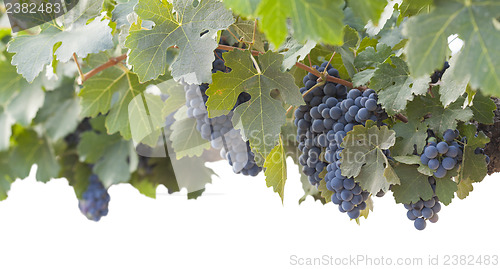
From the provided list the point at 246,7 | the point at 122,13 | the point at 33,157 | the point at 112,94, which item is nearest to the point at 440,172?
the point at 246,7

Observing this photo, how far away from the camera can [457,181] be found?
62 cm

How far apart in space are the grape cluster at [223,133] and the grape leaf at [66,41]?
168mm

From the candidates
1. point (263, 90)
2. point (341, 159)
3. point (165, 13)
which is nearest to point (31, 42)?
point (165, 13)

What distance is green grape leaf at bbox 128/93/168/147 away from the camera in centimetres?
85

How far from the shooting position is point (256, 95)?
24.0 inches

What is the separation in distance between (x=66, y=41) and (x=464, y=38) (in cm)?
49

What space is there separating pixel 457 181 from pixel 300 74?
0.27 m

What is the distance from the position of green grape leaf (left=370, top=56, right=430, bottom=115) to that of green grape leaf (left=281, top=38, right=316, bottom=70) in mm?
97

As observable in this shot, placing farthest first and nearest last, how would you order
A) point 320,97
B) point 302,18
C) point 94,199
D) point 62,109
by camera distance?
1. point 94,199
2. point 62,109
3. point 320,97
4. point 302,18

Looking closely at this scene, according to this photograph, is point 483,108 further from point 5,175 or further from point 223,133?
point 5,175

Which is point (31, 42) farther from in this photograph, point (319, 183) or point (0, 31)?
point (0, 31)

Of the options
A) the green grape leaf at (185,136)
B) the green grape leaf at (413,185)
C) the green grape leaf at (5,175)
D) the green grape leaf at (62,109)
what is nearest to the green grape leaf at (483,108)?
the green grape leaf at (413,185)

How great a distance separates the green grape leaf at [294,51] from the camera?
0.58m

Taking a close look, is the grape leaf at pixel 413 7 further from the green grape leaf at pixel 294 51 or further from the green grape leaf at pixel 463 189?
the green grape leaf at pixel 463 189
